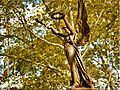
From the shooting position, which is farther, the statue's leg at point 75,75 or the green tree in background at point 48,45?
the green tree in background at point 48,45

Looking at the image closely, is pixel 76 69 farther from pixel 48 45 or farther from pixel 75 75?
pixel 48 45

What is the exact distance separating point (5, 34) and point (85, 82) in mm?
5179

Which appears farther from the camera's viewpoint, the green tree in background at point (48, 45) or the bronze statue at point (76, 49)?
the green tree in background at point (48, 45)

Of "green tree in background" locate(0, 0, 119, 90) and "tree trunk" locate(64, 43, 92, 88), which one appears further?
"green tree in background" locate(0, 0, 119, 90)

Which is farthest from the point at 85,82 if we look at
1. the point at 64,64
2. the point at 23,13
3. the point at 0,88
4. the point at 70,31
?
the point at 0,88

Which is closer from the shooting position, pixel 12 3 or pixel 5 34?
pixel 12 3

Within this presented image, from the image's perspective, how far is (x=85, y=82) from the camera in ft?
31.0

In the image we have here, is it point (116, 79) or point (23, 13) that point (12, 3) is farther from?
point (116, 79)

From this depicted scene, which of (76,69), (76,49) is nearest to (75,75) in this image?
(76,69)

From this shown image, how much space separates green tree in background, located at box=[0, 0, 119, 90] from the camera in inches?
472

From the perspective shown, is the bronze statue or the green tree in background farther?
the green tree in background

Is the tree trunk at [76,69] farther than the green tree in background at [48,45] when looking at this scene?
No

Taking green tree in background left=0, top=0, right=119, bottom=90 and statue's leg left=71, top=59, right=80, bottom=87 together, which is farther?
green tree in background left=0, top=0, right=119, bottom=90

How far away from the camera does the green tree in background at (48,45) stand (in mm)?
11977
